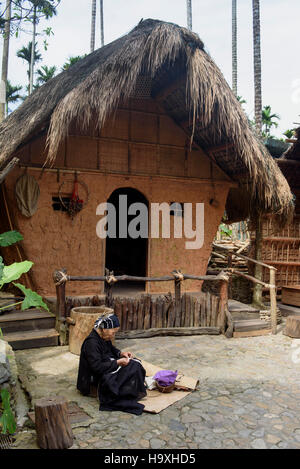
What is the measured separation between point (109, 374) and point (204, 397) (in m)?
Answer: 1.04

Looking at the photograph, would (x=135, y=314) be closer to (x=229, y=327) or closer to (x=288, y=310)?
(x=229, y=327)

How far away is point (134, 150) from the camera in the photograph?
8.03 metres

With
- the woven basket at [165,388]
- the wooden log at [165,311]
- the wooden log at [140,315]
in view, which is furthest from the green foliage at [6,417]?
the wooden log at [165,311]

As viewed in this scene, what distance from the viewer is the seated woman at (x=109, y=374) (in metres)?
3.82

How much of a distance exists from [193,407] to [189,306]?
2.96 m

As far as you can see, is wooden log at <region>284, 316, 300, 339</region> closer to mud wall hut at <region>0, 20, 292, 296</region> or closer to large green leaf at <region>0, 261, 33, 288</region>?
mud wall hut at <region>0, 20, 292, 296</region>

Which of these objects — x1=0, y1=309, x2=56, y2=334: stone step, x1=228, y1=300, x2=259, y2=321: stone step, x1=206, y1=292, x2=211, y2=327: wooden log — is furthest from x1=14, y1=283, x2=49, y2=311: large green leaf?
x1=228, y1=300, x2=259, y2=321: stone step

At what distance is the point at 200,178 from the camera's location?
847cm

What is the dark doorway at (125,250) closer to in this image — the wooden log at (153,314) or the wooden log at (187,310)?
the wooden log at (187,310)

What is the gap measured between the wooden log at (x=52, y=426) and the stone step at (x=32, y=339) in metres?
2.62

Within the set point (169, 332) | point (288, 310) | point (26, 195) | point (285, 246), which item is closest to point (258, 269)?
point (288, 310)
